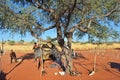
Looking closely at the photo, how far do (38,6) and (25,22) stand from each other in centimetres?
236

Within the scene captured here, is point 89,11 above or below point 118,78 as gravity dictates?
above

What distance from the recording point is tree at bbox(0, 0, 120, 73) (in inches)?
883

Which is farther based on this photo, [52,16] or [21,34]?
[52,16]

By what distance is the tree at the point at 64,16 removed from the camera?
22.4 m

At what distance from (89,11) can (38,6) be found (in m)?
3.48

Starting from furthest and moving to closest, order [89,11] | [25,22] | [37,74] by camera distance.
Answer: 1. [37,74]
2. [89,11]
3. [25,22]

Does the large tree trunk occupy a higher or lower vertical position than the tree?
lower

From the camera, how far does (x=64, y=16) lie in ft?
80.8

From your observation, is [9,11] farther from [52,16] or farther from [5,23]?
[52,16]

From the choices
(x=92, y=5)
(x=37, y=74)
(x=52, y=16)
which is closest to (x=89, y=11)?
(x=92, y=5)

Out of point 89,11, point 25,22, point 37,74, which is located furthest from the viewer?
point 37,74

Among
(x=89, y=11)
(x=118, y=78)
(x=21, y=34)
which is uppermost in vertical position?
(x=89, y=11)

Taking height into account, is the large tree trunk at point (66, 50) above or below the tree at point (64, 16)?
below

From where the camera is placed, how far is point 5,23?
22656mm
